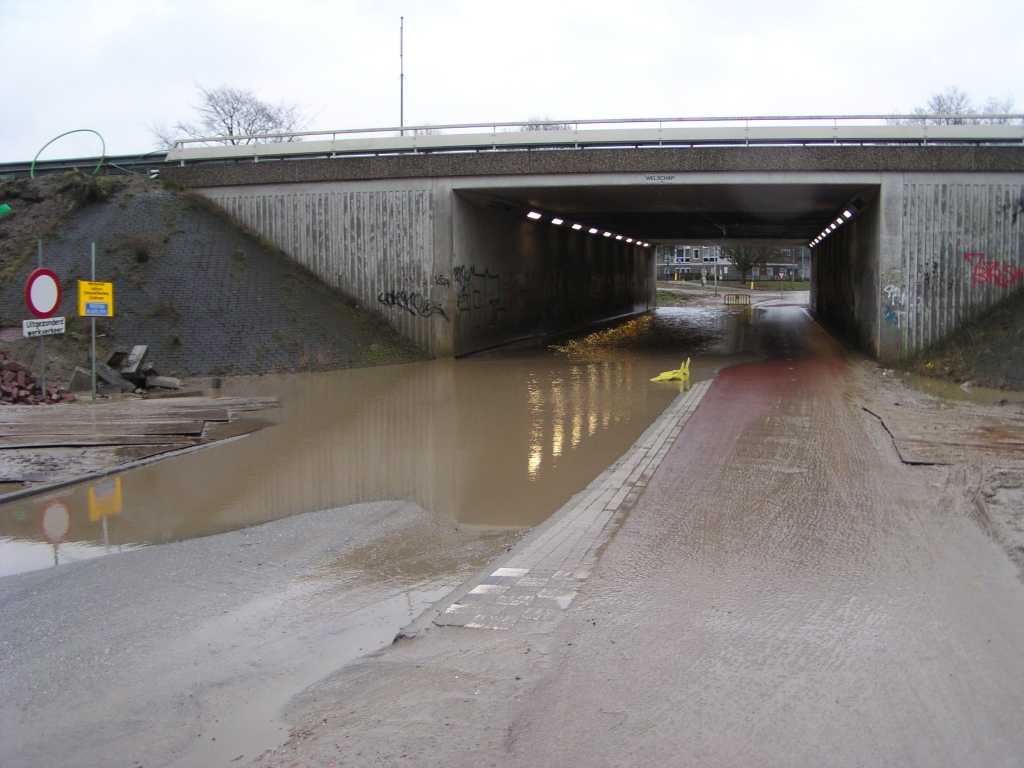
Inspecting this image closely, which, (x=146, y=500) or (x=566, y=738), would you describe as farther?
(x=146, y=500)

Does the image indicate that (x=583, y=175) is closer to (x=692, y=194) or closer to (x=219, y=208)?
(x=692, y=194)

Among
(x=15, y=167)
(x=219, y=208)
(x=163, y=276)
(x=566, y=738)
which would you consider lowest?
(x=566, y=738)

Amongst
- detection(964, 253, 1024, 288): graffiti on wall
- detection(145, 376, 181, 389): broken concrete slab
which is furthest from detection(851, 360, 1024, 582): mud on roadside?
detection(145, 376, 181, 389): broken concrete slab

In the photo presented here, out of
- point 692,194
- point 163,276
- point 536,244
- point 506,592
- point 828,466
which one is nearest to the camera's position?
point 506,592

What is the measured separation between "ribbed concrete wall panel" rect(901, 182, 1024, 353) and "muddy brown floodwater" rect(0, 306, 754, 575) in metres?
5.88

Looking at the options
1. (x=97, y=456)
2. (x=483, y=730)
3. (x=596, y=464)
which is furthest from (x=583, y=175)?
(x=483, y=730)

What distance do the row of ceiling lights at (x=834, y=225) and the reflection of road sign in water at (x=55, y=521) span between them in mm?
24828

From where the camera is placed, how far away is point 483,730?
150 inches

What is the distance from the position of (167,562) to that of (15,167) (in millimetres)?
26641

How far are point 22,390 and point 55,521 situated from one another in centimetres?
815

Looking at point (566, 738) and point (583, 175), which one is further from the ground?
point (583, 175)

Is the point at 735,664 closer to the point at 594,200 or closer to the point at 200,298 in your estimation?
the point at 200,298

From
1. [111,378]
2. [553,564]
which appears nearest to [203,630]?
[553,564]

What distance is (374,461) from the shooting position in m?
10.4
